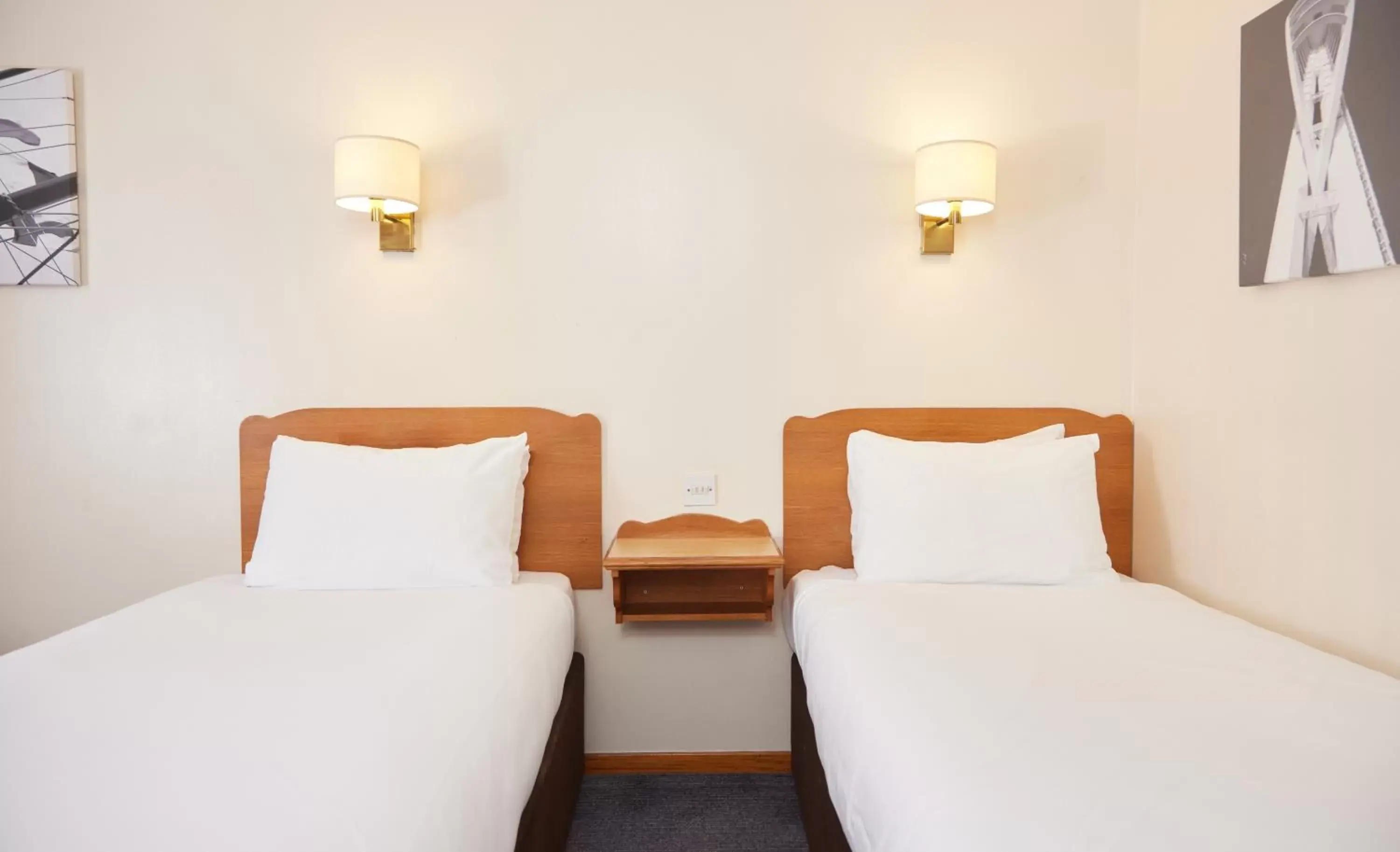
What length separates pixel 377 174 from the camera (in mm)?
2123

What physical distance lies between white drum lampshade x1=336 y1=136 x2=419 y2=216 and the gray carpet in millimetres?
1730

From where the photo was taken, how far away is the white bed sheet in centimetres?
93

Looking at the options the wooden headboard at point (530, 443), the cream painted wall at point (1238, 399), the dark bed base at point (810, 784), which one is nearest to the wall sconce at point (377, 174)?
the wooden headboard at point (530, 443)

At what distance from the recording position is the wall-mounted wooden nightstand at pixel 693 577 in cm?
220

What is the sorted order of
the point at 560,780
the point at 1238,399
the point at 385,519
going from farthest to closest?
the point at 385,519
the point at 1238,399
the point at 560,780

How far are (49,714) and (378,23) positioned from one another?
75.9 inches

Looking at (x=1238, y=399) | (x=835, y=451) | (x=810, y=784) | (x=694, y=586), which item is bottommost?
(x=810, y=784)

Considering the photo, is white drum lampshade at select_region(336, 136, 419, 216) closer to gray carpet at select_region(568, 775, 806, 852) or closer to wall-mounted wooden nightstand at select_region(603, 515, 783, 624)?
wall-mounted wooden nightstand at select_region(603, 515, 783, 624)

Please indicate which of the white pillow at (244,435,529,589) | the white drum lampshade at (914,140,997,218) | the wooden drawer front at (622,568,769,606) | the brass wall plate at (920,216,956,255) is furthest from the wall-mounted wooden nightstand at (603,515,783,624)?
the white drum lampshade at (914,140,997,218)

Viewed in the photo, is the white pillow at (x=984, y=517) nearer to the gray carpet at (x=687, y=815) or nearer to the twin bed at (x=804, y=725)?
the twin bed at (x=804, y=725)

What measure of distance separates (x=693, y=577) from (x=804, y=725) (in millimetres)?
504

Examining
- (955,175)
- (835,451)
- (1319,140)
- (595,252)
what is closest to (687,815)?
(835,451)

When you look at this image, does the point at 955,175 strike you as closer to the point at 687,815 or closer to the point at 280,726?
the point at 687,815

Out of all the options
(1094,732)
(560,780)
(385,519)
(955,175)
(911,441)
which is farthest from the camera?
(911,441)
